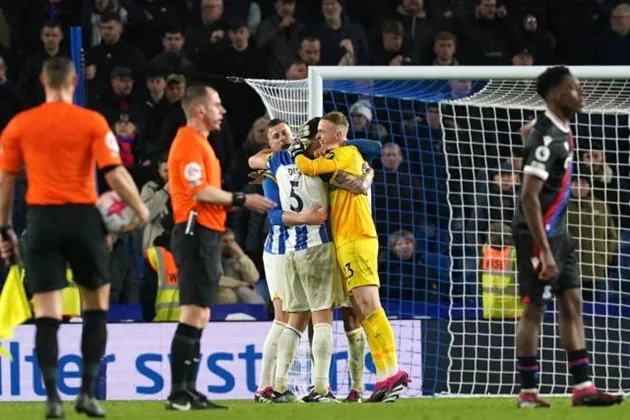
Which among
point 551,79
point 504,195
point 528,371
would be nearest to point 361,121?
point 504,195

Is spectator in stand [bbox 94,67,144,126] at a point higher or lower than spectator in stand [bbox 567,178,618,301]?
higher

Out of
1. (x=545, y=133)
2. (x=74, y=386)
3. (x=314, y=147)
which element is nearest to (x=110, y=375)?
(x=74, y=386)

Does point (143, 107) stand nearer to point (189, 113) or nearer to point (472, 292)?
point (472, 292)

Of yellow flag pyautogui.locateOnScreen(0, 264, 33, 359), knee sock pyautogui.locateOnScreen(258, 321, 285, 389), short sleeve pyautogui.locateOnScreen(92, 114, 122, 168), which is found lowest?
knee sock pyautogui.locateOnScreen(258, 321, 285, 389)

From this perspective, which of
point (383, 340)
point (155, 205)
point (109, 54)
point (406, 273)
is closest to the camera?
point (383, 340)

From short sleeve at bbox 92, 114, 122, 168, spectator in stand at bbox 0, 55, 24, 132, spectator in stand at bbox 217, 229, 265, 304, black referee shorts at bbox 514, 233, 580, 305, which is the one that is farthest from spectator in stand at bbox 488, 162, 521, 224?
short sleeve at bbox 92, 114, 122, 168

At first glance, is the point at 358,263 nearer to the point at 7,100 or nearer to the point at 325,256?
the point at 325,256

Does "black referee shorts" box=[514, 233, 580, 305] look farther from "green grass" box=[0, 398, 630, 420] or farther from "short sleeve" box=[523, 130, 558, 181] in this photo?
"green grass" box=[0, 398, 630, 420]

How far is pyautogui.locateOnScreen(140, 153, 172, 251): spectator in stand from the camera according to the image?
56.1 feet

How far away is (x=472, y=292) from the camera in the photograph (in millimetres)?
16609

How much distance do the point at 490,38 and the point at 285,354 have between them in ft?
24.7

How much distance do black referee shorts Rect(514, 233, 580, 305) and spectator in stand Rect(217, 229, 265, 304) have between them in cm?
605

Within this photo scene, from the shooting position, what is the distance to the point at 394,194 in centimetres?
1739

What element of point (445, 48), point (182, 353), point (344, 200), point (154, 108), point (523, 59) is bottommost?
point (182, 353)
